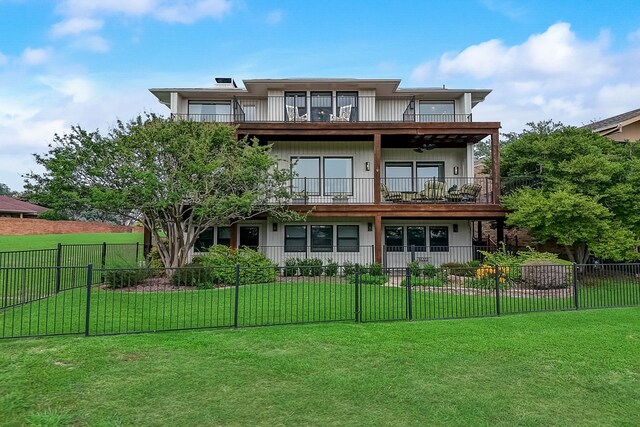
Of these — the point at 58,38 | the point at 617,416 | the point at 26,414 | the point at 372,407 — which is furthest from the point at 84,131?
the point at 617,416

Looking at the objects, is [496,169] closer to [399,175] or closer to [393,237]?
[399,175]

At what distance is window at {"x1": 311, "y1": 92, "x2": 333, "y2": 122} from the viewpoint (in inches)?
741

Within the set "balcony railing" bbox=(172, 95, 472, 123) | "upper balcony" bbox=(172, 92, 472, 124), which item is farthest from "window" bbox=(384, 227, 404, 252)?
"balcony railing" bbox=(172, 95, 472, 123)

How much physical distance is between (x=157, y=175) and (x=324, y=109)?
9058 millimetres

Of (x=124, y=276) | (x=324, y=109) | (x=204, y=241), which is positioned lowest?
(x=124, y=276)

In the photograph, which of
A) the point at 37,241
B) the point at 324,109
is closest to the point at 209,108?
the point at 324,109

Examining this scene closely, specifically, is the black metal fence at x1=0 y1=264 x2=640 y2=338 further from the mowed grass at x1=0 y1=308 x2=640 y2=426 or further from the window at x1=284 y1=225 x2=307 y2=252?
the window at x1=284 y1=225 x2=307 y2=252

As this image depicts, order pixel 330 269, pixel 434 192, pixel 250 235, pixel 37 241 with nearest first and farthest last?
pixel 330 269 → pixel 434 192 → pixel 250 235 → pixel 37 241

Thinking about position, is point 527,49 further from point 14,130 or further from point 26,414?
point 14,130

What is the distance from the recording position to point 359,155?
1833 centimetres

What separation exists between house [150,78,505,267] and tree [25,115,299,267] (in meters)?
3.22

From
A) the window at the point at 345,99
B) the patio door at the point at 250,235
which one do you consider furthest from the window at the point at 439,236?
the patio door at the point at 250,235

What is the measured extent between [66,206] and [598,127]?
84.5ft

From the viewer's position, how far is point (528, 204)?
46.0 feet
